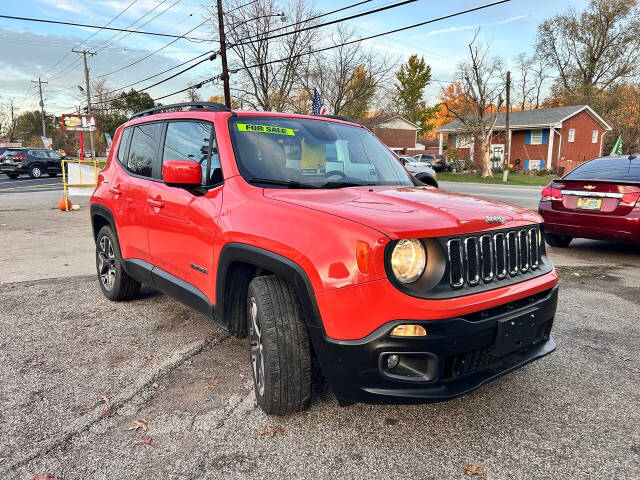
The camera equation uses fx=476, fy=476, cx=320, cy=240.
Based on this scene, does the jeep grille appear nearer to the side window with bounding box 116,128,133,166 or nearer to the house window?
the side window with bounding box 116,128,133,166

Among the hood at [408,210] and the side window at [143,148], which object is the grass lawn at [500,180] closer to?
the side window at [143,148]

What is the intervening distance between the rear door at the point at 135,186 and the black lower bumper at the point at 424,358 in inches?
90.9

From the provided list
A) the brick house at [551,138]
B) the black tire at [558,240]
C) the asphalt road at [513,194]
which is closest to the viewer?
the black tire at [558,240]

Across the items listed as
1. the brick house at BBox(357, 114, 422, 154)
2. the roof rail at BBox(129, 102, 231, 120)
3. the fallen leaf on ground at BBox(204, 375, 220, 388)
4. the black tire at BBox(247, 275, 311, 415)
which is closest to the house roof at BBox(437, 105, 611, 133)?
the brick house at BBox(357, 114, 422, 154)

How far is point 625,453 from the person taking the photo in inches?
94.8

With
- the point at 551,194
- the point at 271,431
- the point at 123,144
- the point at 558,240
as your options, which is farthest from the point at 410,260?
the point at 558,240

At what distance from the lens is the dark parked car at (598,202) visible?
21.0ft

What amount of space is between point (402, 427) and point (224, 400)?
1.09 metres

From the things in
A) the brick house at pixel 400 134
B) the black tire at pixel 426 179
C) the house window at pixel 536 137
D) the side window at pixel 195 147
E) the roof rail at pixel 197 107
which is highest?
the brick house at pixel 400 134

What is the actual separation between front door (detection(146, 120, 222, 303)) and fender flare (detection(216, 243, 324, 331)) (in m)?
0.13

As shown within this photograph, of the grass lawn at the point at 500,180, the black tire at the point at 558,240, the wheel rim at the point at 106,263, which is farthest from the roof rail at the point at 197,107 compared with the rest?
the grass lawn at the point at 500,180

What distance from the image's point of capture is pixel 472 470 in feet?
7.48

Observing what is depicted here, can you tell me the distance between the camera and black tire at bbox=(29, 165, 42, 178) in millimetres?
28722

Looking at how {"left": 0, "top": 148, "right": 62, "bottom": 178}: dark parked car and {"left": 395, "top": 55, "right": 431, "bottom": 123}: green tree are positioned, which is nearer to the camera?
{"left": 0, "top": 148, "right": 62, "bottom": 178}: dark parked car
